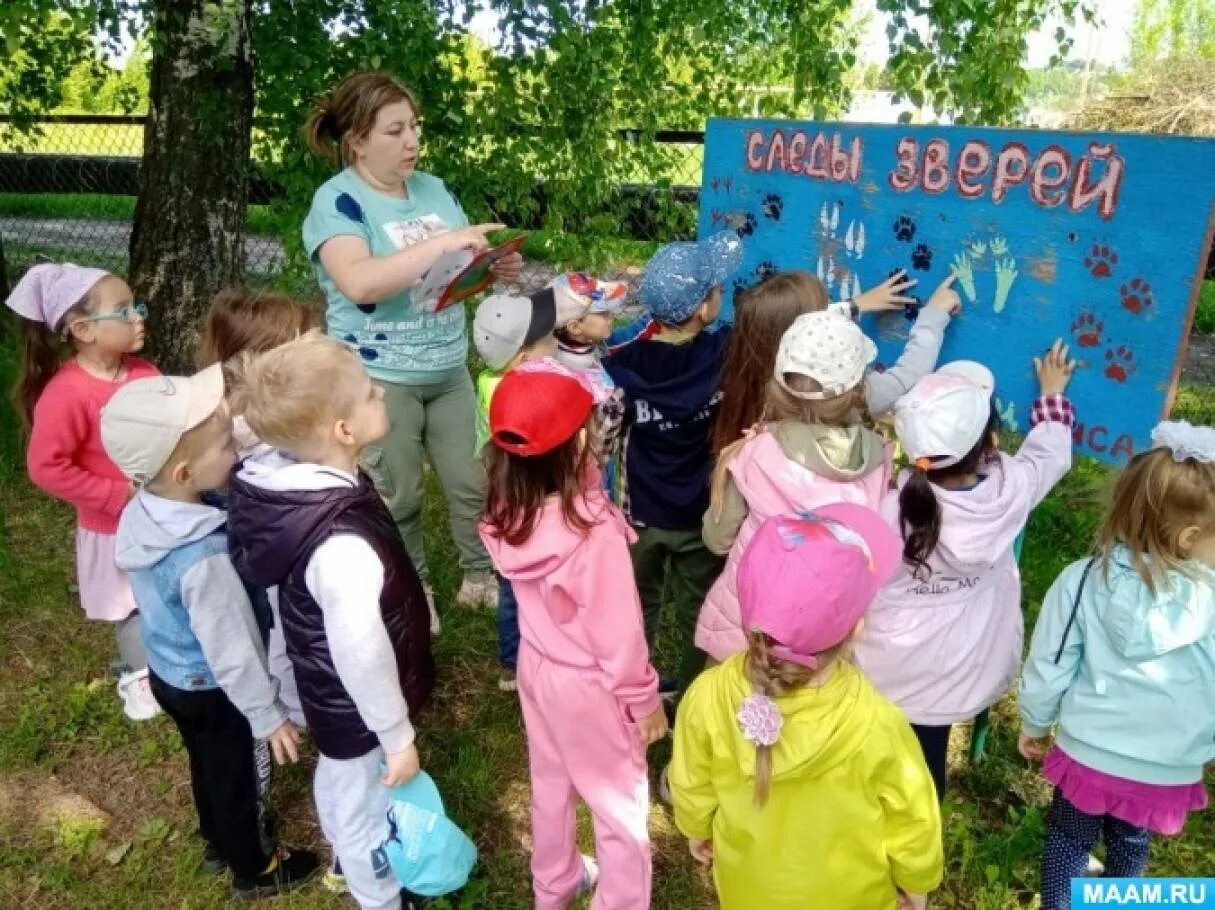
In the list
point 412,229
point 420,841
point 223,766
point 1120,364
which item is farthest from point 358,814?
point 1120,364

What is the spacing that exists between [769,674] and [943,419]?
0.71m

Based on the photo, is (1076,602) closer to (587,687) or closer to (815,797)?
(815,797)

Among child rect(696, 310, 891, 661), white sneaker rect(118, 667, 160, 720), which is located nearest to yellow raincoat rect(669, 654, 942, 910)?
child rect(696, 310, 891, 661)

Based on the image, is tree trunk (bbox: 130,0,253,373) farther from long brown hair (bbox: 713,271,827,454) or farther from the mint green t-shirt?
long brown hair (bbox: 713,271,827,454)

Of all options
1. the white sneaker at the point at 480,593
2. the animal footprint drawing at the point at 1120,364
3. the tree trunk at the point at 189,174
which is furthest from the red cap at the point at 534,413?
the tree trunk at the point at 189,174

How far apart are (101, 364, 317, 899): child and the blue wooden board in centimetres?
185

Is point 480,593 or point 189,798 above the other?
point 480,593

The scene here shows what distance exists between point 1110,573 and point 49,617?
3695mm

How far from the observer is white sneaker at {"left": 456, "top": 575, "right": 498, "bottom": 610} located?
3.79 m

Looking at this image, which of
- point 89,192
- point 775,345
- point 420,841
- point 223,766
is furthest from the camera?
point 89,192

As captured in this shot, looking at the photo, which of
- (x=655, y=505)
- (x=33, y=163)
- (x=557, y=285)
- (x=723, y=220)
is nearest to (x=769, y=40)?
(x=723, y=220)

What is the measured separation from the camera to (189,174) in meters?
4.87

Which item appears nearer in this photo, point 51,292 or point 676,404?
point 676,404

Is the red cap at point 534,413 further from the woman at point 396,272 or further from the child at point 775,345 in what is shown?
the woman at point 396,272
